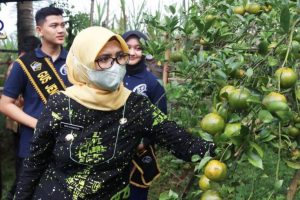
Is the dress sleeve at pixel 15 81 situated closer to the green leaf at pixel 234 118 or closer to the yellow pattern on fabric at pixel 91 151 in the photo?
the yellow pattern on fabric at pixel 91 151

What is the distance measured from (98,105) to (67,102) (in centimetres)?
11

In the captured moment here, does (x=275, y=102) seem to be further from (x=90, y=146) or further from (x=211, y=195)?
(x=90, y=146)

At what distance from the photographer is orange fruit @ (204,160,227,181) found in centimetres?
113

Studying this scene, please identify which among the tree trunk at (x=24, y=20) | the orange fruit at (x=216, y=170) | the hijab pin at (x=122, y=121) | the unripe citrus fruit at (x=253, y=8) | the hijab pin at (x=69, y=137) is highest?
the unripe citrus fruit at (x=253, y=8)

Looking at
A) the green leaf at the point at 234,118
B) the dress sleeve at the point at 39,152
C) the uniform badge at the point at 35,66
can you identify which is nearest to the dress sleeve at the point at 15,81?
the uniform badge at the point at 35,66

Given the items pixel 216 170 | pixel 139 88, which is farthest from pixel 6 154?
pixel 216 170

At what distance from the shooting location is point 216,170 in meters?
1.13

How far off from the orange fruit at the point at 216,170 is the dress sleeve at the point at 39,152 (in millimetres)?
685

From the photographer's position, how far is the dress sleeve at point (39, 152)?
5.43 ft

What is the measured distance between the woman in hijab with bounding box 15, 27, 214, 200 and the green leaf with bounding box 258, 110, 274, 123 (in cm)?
55

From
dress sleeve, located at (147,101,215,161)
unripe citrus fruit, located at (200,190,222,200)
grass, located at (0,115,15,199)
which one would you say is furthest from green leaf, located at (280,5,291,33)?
grass, located at (0,115,15,199)

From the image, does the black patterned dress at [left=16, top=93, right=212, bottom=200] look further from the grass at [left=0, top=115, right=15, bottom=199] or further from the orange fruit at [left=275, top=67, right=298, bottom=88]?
the grass at [left=0, top=115, right=15, bottom=199]

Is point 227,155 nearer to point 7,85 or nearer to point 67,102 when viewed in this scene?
point 67,102

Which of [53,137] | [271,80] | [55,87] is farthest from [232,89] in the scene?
[55,87]
